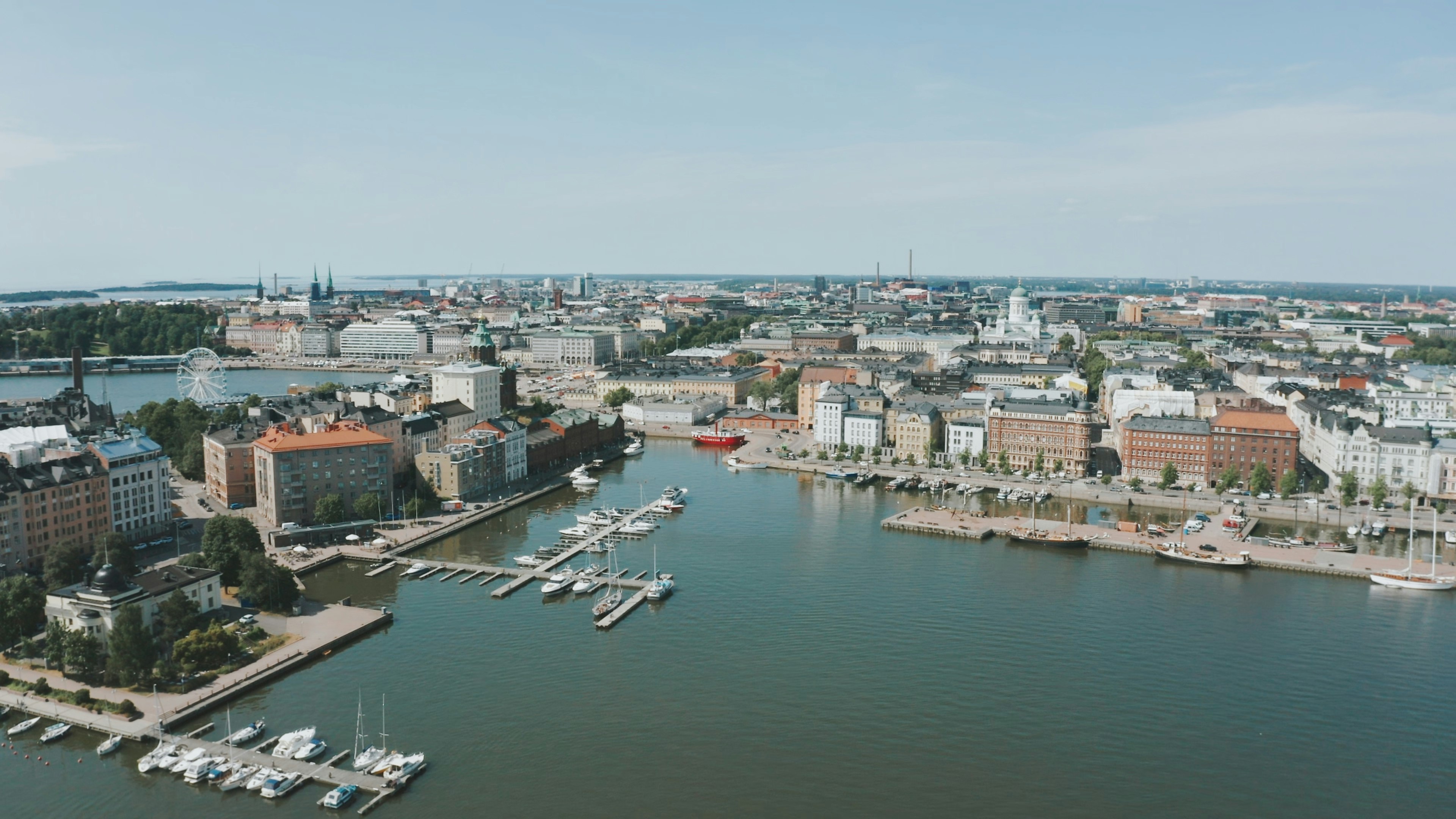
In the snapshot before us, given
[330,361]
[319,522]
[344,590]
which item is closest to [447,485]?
[319,522]

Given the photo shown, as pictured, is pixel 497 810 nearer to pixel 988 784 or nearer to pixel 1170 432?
pixel 988 784

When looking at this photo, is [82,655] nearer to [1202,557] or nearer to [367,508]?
[367,508]

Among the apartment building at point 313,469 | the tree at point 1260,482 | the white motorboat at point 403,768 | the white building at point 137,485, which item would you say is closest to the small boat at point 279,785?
the white motorboat at point 403,768

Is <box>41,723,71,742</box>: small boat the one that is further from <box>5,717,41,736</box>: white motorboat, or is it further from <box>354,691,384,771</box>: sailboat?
<box>354,691,384,771</box>: sailboat

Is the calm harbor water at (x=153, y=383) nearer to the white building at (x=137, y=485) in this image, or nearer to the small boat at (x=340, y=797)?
the white building at (x=137, y=485)

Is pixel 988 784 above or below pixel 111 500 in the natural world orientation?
below

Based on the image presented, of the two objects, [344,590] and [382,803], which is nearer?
[382,803]

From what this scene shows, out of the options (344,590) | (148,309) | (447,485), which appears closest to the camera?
(344,590)
